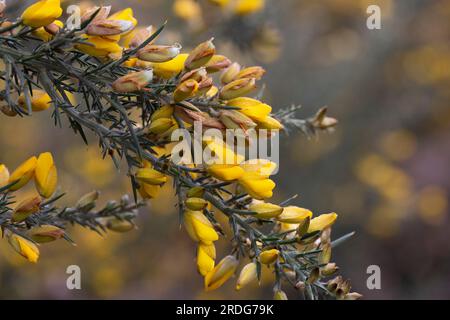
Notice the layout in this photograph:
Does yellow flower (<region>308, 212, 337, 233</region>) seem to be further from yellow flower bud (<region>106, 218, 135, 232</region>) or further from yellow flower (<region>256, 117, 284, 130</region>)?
yellow flower bud (<region>106, 218, 135, 232</region>)

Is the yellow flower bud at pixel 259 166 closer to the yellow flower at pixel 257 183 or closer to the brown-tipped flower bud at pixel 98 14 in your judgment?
the yellow flower at pixel 257 183

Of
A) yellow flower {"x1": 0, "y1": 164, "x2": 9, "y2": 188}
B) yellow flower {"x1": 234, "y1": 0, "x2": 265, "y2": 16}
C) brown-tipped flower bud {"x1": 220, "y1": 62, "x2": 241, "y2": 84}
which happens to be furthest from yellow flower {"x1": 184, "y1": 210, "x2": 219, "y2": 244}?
yellow flower {"x1": 234, "y1": 0, "x2": 265, "y2": 16}

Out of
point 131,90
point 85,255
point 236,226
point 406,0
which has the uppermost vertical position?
point 406,0

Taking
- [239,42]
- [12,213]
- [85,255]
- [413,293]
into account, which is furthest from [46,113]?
[12,213]

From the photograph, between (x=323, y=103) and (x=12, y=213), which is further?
(x=323, y=103)

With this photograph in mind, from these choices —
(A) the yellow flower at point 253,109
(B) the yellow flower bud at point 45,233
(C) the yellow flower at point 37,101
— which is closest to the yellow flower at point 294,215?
(A) the yellow flower at point 253,109
